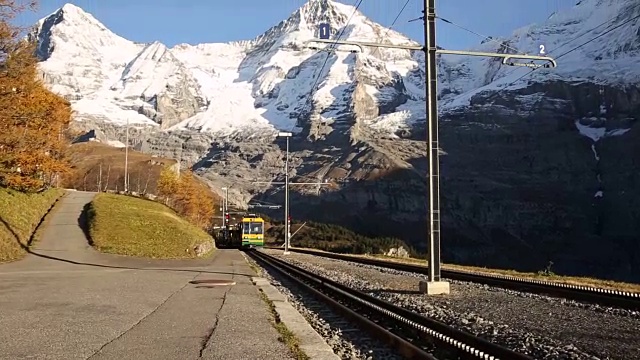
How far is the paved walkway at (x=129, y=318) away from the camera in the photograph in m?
10.2

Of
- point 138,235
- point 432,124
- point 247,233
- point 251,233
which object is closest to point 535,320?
point 432,124

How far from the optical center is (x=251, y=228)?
3236 inches

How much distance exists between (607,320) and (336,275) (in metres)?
18.6

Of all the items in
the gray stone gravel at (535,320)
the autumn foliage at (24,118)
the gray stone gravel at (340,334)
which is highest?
the autumn foliage at (24,118)

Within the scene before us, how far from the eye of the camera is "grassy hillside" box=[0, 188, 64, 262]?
116ft

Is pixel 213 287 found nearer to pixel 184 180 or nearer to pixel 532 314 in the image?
pixel 532 314

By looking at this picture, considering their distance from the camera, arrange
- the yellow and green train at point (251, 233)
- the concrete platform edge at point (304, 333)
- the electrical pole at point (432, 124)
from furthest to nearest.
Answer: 1. the yellow and green train at point (251, 233)
2. the electrical pole at point (432, 124)
3. the concrete platform edge at point (304, 333)

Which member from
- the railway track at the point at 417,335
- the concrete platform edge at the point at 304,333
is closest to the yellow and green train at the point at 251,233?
the concrete platform edge at the point at 304,333

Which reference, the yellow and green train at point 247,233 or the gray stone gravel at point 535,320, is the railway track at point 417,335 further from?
the yellow and green train at point 247,233

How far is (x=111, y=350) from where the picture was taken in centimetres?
1012

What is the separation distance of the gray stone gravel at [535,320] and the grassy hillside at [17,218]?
73.1 feet

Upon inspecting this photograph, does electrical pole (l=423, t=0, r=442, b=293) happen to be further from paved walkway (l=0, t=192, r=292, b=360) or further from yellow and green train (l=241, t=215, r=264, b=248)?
yellow and green train (l=241, t=215, r=264, b=248)

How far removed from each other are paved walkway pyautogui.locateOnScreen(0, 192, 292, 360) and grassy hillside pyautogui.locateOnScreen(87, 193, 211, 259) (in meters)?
15.4

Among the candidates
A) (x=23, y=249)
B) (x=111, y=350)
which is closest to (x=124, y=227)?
(x=23, y=249)
